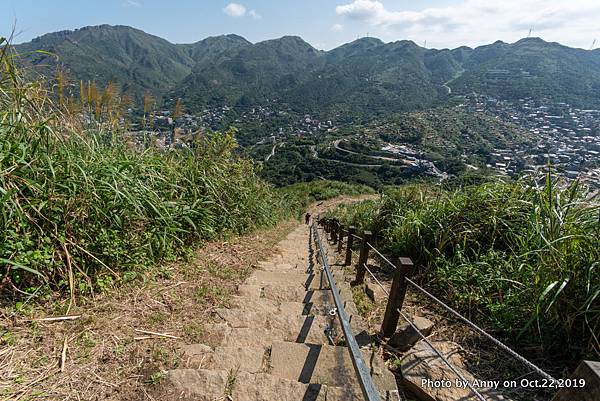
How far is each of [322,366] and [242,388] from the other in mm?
533

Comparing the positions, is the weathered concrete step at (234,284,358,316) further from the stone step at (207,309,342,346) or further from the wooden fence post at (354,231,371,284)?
the wooden fence post at (354,231,371,284)

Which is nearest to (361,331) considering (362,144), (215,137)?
(215,137)

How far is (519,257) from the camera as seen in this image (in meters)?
2.72

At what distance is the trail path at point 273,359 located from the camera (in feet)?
5.12

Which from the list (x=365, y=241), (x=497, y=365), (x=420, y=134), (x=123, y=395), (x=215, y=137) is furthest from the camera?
(x=420, y=134)

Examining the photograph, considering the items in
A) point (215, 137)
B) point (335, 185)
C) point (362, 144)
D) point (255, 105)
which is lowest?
point (335, 185)

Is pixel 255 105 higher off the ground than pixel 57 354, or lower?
higher

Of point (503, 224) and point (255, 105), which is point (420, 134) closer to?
point (503, 224)

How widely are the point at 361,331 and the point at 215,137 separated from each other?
15.4 feet

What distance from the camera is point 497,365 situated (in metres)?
2.20

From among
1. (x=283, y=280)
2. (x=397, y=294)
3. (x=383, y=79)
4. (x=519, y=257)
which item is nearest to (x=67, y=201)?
(x=283, y=280)

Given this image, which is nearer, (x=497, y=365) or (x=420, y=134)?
(x=497, y=365)

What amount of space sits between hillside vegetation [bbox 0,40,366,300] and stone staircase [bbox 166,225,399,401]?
3.57 feet

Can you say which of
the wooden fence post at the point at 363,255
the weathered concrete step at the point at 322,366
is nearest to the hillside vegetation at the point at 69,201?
the weathered concrete step at the point at 322,366
